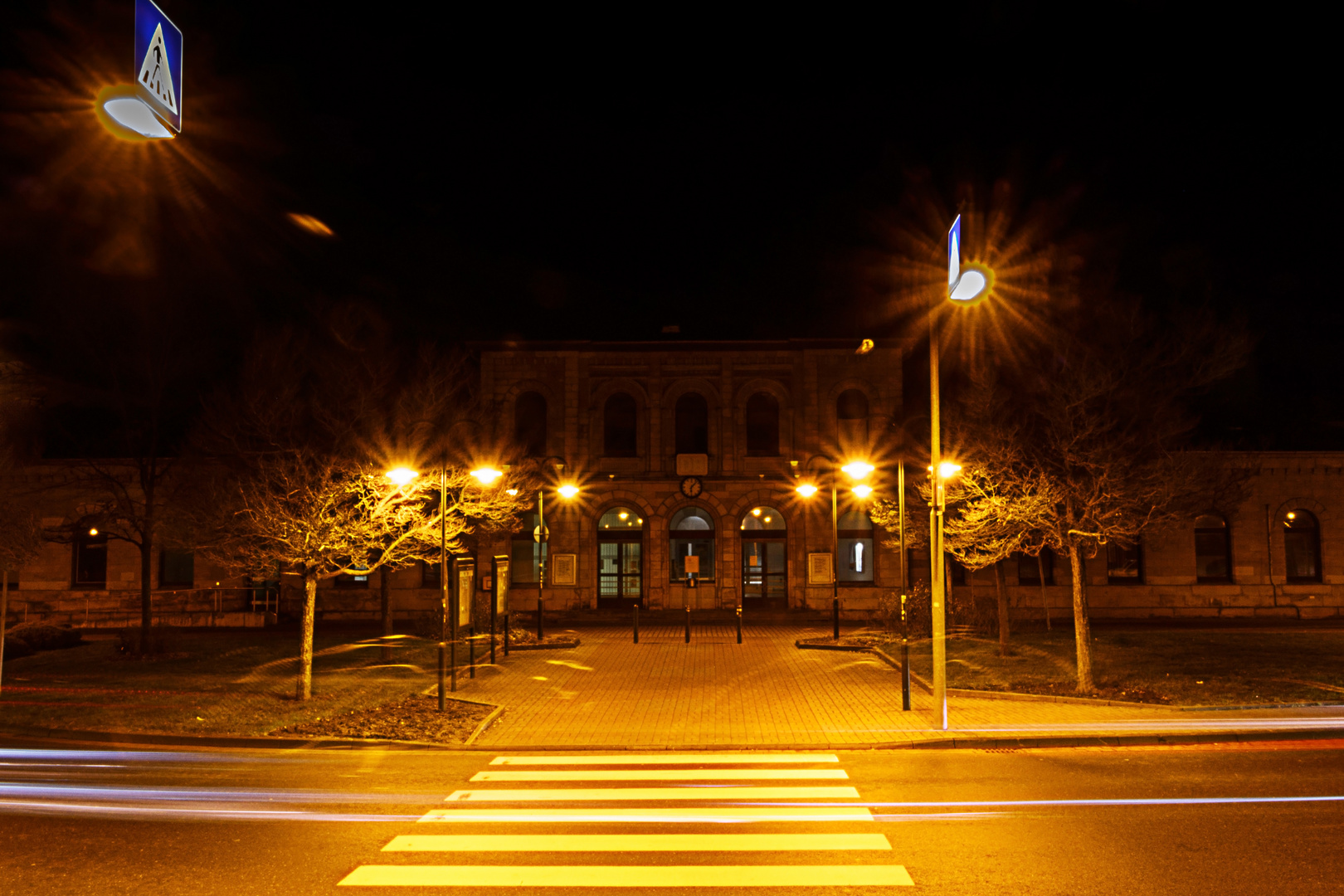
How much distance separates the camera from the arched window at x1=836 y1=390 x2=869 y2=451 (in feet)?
98.9

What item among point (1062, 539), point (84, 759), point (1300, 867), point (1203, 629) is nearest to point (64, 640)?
point (84, 759)

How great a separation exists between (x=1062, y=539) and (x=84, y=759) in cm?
1466

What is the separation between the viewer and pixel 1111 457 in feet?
43.3

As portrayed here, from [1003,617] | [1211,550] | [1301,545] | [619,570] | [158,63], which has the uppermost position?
[158,63]

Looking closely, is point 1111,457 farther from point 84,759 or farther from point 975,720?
point 84,759

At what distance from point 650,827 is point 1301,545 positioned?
3016 centimetres

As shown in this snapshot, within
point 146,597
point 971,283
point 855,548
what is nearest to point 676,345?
point 855,548

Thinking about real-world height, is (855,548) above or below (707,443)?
below

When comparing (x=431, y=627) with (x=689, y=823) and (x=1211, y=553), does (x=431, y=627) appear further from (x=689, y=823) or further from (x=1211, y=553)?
(x=1211, y=553)

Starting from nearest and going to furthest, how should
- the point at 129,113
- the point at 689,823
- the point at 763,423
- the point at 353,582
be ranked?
the point at 129,113, the point at 689,823, the point at 353,582, the point at 763,423

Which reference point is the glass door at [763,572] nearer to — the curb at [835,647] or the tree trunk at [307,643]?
the curb at [835,647]

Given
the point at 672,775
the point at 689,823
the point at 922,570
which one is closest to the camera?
the point at 689,823

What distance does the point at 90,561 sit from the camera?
2917cm

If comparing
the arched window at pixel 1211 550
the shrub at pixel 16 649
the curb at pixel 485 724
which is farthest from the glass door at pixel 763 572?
the shrub at pixel 16 649
